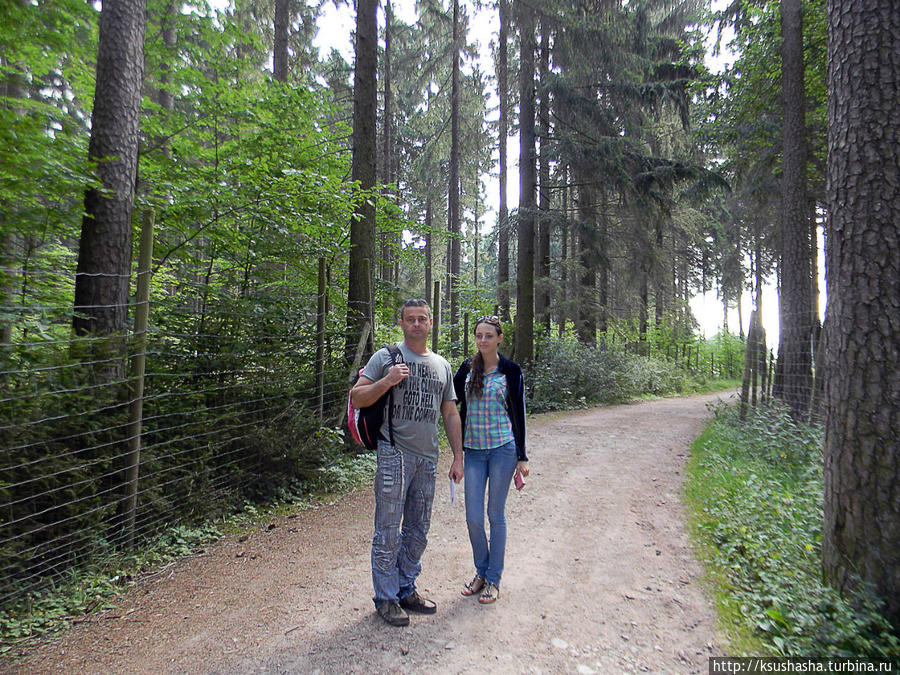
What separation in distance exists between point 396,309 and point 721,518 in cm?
642

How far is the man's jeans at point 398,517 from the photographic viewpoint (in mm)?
2951

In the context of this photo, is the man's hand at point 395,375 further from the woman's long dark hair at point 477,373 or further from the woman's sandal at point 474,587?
the woman's sandal at point 474,587

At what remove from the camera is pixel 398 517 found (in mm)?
2975

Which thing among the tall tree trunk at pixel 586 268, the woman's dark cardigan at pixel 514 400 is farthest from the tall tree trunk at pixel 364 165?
the tall tree trunk at pixel 586 268

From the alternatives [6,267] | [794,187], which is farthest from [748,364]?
[6,267]

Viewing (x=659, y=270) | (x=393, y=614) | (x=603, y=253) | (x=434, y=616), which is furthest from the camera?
(x=659, y=270)

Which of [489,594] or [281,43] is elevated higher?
[281,43]

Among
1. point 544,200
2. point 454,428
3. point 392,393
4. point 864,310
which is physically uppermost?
point 544,200

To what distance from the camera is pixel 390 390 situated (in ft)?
9.86

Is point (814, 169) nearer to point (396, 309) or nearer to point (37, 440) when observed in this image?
point (396, 309)

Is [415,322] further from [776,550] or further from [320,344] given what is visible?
[320,344]

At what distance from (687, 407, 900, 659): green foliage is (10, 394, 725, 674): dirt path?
26 centimetres

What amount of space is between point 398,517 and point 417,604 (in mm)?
625

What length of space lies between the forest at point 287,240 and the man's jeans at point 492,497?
6.77 feet
